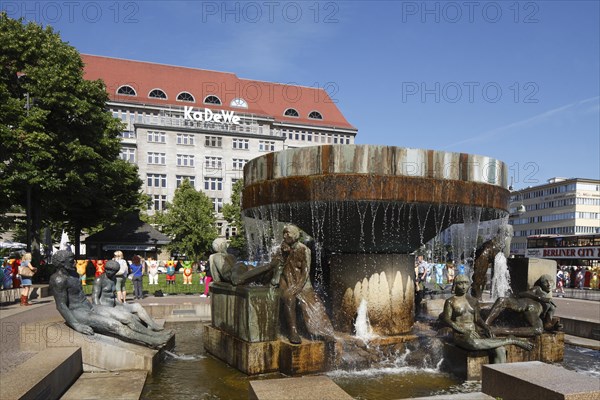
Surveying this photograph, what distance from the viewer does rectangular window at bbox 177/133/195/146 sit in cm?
6962

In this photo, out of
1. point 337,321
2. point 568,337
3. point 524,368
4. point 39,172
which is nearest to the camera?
point 524,368

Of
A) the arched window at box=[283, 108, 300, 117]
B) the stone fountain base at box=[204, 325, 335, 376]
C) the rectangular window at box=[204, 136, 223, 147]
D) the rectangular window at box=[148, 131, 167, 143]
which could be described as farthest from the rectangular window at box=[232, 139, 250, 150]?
the stone fountain base at box=[204, 325, 335, 376]

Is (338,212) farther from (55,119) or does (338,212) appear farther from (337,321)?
(55,119)

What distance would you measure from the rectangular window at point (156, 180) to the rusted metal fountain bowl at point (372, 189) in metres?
63.1

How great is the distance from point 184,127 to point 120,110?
27.8 ft

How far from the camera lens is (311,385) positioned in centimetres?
436

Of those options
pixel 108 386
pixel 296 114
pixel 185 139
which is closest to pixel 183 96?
pixel 185 139

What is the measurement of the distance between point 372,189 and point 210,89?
7232 centimetres

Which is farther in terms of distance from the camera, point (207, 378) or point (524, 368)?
point (207, 378)

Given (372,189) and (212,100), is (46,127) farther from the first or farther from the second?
(212,100)

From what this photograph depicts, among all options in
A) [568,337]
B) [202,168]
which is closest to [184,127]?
[202,168]

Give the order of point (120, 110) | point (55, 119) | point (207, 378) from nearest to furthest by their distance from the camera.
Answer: point (207, 378) → point (55, 119) → point (120, 110)

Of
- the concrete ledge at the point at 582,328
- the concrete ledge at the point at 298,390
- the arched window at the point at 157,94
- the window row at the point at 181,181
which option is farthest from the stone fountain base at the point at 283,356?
the arched window at the point at 157,94

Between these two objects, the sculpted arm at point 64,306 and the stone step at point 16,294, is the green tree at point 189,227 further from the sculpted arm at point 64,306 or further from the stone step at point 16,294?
the sculpted arm at point 64,306
